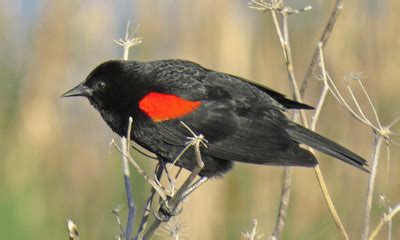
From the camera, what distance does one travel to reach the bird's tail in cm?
302

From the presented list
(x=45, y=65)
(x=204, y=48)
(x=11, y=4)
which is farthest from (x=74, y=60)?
(x=204, y=48)

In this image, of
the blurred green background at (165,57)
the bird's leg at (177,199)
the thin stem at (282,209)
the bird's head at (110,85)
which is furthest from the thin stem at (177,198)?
the blurred green background at (165,57)

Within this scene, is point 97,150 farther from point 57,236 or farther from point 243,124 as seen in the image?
point 243,124

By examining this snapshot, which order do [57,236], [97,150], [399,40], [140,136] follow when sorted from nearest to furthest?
[140,136]
[399,40]
[57,236]
[97,150]

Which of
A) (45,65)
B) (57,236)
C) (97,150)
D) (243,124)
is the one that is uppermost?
(243,124)

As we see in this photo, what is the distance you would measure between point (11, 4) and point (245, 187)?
1778mm

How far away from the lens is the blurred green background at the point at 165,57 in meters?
4.46

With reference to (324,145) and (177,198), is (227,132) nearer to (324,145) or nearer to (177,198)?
(324,145)

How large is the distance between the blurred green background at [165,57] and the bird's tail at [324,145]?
1240 mm

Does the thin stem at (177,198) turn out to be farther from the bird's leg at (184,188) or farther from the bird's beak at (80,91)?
the bird's beak at (80,91)

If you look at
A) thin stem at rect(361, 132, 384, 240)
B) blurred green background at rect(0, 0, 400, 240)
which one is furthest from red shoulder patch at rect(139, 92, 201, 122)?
blurred green background at rect(0, 0, 400, 240)

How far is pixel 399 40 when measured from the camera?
440 centimetres

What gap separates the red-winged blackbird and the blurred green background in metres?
1.17

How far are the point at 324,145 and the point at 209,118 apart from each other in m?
0.49
